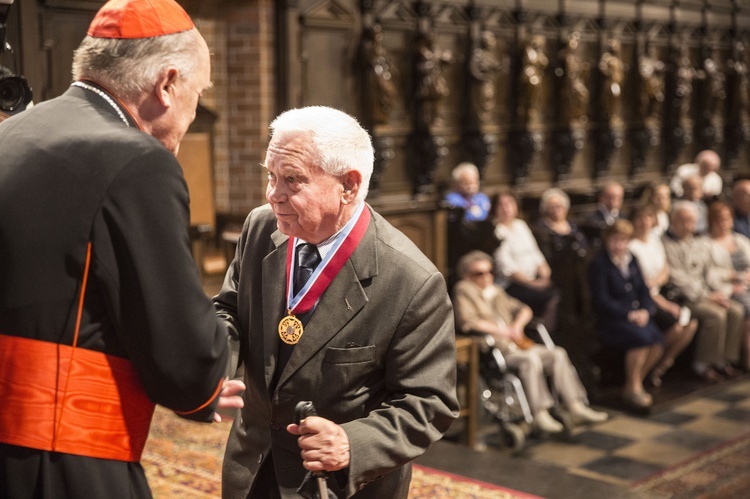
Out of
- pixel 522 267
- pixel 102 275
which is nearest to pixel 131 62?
pixel 102 275

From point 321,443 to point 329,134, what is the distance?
24.8 inches

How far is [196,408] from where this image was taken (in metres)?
1.78

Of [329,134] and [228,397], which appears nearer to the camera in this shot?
[228,397]

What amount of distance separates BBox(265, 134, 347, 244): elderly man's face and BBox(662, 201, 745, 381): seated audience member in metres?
6.99

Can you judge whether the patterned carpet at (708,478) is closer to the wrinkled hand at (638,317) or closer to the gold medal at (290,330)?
the wrinkled hand at (638,317)

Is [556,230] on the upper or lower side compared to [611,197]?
lower

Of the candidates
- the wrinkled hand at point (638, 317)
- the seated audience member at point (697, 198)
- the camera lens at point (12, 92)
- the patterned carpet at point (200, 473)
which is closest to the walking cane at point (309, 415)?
the camera lens at point (12, 92)

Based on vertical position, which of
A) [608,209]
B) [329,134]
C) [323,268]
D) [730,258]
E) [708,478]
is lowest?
[708,478]

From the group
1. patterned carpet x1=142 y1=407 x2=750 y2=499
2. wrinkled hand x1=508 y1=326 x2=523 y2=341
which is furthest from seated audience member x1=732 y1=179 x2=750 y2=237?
wrinkled hand x1=508 y1=326 x2=523 y2=341

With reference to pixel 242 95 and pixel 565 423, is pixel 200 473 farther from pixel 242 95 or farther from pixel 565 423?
pixel 242 95

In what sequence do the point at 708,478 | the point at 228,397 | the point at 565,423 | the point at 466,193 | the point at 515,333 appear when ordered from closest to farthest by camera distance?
the point at 228,397 < the point at 708,478 < the point at 515,333 < the point at 565,423 < the point at 466,193

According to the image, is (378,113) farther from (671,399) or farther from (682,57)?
(682,57)

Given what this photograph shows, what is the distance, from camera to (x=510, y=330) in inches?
267

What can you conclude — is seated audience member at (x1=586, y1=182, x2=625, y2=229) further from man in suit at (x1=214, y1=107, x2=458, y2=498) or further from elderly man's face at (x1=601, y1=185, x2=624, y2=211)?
man in suit at (x1=214, y1=107, x2=458, y2=498)
